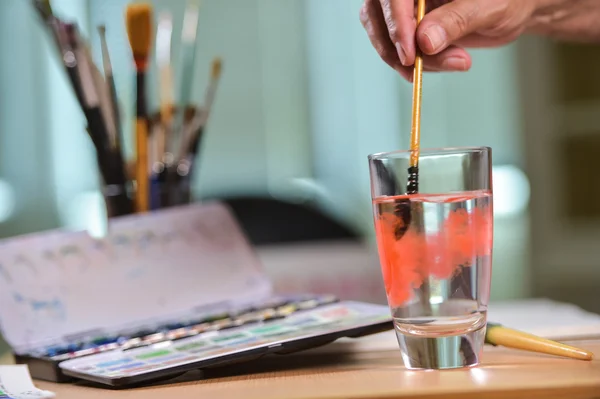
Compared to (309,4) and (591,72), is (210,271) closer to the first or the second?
(309,4)

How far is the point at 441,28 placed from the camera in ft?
1.79

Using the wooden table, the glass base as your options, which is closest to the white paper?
the wooden table

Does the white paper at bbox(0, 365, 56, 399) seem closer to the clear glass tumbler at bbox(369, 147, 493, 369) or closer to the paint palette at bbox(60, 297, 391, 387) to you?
the paint palette at bbox(60, 297, 391, 387)

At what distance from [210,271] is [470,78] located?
166cm

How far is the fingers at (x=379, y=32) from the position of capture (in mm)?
614

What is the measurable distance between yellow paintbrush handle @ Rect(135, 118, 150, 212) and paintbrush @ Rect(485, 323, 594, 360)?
16.9 inches

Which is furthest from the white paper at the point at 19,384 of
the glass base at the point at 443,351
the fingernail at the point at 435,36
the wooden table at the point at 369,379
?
→ the fingernail at the point at 435,36

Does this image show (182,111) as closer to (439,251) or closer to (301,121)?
(439,251)

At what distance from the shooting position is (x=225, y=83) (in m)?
2.20

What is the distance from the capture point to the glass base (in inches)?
18.9

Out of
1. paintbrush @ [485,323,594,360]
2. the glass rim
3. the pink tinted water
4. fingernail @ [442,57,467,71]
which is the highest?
fingernail @ [442,57,467,71]

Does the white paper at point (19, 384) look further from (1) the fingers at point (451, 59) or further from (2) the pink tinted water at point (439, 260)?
(1) the fingers at point (451, 59)

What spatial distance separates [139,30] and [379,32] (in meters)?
0.28

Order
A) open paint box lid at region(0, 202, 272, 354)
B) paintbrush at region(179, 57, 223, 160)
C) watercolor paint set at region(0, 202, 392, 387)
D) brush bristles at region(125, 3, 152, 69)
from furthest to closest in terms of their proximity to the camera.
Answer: paintbrush at region(179, 57, 223, 160), brush bristles at region(125, 3, 152, 69), open paint box lid at region(0, 202, 272, 354), watercolor paint set at region(0, 202, 392, 387)
